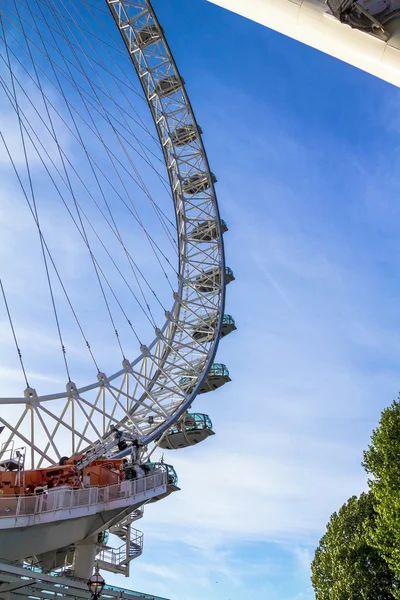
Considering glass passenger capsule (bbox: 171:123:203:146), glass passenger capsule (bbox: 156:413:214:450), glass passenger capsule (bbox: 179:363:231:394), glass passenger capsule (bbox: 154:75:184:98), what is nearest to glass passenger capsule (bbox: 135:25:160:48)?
glass passenger capsule (bbox: 154:75:184:98)

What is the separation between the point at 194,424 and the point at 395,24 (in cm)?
3640

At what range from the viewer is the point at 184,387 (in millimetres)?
41812

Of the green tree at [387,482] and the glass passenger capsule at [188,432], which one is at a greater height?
the glass passenger capsule at [188,432]

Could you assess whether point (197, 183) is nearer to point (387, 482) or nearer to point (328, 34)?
point (387, 482)

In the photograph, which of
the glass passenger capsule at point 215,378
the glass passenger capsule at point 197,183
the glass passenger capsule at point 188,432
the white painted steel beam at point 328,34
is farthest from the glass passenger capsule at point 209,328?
the white painted steel beam at point 328,34

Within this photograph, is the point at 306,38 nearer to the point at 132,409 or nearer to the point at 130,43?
the point at 132,409

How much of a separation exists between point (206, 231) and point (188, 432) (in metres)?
16.3

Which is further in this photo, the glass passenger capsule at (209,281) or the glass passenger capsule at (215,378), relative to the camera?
the glass passenger capsule at (209,281)

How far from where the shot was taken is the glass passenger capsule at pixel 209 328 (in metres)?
45.2

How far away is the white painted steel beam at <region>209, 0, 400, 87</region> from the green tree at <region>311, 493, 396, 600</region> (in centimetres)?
2766

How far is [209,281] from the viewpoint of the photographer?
1896 inches

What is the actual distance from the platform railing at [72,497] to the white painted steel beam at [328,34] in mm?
19615

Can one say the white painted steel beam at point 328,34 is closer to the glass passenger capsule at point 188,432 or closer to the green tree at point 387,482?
the green tree at point 387,482

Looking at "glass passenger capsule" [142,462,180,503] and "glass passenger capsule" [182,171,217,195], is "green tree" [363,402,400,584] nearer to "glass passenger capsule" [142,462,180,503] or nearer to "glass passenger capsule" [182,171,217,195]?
"glass passenger capsule" [142,462,180,503]
